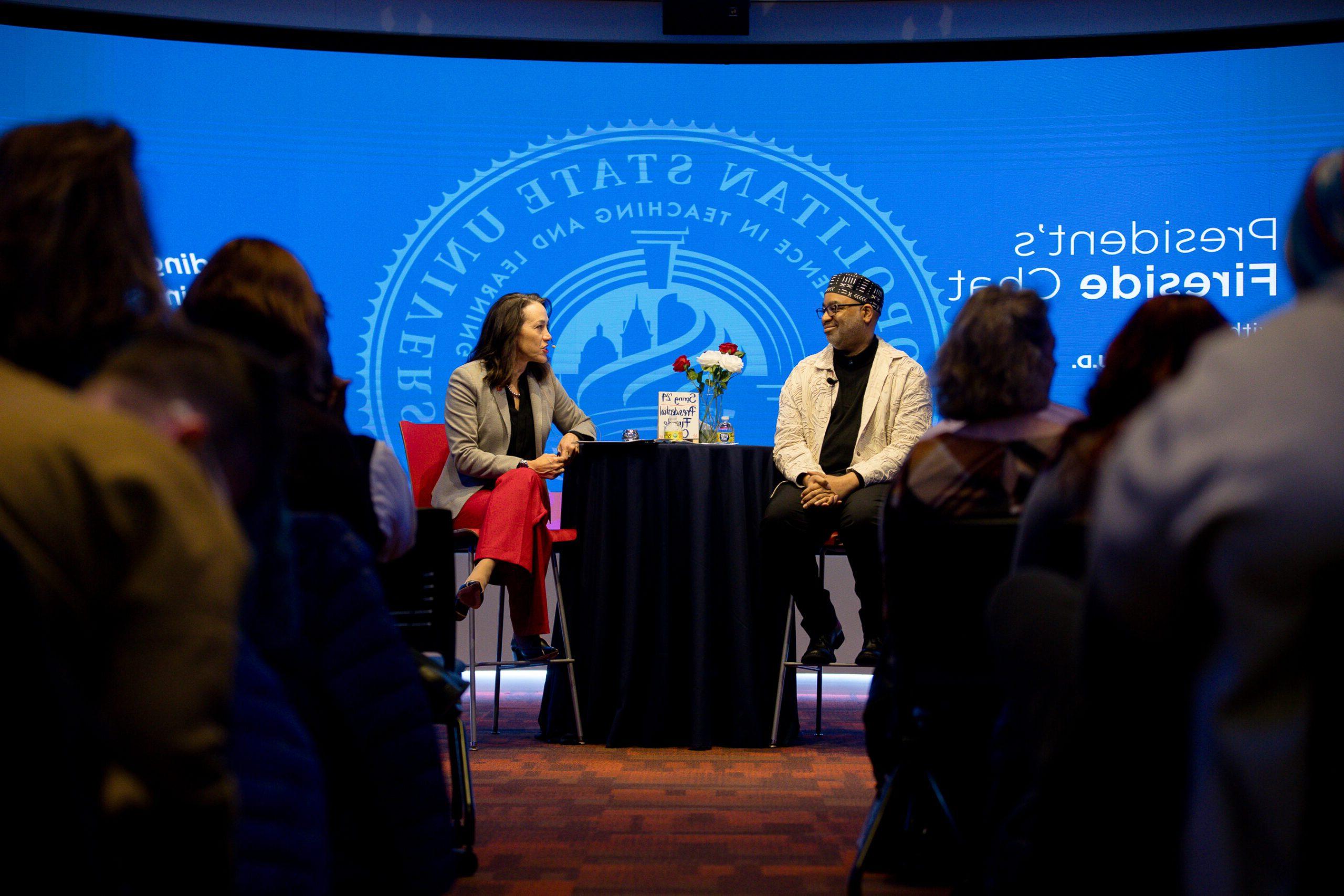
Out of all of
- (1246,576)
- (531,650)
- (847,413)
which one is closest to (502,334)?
(531,650)

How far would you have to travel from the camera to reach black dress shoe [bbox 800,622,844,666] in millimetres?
3736

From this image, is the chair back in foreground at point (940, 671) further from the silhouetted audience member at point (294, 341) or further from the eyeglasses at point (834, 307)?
the eyeglasses at point (834, 307)

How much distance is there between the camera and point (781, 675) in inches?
147

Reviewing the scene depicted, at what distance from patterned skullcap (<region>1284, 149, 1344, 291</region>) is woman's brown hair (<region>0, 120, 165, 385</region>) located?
90 centimetres

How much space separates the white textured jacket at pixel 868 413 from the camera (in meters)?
3.99

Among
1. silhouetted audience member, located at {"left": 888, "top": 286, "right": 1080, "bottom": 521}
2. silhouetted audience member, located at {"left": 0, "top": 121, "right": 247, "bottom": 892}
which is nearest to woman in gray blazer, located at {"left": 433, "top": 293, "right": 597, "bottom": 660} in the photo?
silhouetted audience member, located at {"left": 888, "top": 286, "right": 1080, "bottom": 521}

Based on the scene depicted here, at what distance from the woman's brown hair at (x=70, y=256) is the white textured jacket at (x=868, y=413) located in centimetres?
315

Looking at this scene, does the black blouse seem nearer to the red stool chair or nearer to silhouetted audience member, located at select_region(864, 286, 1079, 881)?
the red stool chair

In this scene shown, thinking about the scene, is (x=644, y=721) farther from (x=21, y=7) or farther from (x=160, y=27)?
(x=21, y=7)

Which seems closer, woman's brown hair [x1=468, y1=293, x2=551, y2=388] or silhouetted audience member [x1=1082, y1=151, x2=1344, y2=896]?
silhouetted audience member [x1=1082, y1=151, x2=1344, y2=896]

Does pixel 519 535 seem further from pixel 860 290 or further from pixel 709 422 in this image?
pixel 860 290

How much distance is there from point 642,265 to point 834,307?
1275 mm

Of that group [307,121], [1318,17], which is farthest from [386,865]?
[1318,17]

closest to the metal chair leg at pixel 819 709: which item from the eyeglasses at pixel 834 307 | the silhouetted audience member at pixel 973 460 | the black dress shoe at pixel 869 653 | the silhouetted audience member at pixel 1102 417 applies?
the black dress shoe at pixel 869 653
